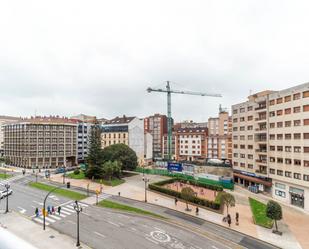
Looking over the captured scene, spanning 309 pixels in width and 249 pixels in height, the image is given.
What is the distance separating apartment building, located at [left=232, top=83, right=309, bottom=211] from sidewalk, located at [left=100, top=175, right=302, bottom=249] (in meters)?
8.60

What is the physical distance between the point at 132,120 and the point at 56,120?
3074 centimetres

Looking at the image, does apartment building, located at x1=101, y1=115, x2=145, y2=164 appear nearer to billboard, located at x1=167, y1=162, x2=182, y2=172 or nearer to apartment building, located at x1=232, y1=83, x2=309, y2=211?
billboard, located at x1=167, y1=162, x2=182, y2=172

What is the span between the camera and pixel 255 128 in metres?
53.3

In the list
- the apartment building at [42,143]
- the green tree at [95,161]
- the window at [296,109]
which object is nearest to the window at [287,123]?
the window at [296,109]

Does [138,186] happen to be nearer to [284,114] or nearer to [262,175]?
[262,175]

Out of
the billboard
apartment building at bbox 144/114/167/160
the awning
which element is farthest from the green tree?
apartment building at bbox 144/114/167/160

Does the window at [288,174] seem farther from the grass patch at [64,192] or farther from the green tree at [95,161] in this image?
the green tree at [95,161]

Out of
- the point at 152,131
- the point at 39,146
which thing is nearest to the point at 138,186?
the point at 39,146

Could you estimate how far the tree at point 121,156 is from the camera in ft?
201

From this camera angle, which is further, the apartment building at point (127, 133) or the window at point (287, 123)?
the apartment building at point (127, 133)

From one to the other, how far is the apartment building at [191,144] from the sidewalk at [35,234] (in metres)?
76.6

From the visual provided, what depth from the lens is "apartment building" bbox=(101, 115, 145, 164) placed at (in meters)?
83.9

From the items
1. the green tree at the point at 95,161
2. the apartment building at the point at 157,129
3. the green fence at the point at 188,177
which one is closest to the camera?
the green fence at the point at 188,177

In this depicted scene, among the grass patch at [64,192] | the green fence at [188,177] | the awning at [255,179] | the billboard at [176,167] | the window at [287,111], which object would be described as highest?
the window at [287,111]
